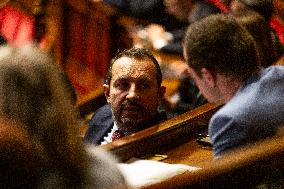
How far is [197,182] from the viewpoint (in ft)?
2.88

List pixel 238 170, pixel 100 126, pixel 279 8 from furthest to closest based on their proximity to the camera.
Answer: pixel 279 8, pixel 100 126, pixel 238 170

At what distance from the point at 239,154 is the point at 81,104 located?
109 inches

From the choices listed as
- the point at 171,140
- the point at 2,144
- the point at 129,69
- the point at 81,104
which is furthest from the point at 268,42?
the point at 2,144

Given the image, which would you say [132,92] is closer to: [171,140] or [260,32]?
[171,140]

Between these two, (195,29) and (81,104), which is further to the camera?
(81,104)

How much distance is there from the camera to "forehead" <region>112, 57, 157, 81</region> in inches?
87.0

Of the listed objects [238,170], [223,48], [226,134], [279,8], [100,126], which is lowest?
[279,8]

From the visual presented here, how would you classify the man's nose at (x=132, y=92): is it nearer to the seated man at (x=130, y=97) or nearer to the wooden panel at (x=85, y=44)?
the seated man at (x=130, y=97)

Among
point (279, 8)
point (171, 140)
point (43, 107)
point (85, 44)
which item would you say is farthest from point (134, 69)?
point (279, 8)

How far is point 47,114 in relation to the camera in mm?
1027

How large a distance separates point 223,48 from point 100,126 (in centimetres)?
83

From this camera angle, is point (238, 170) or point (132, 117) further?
point (132, 117)

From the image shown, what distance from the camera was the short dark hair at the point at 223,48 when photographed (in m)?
1.59

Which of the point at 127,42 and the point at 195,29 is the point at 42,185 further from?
the point at 127,42
